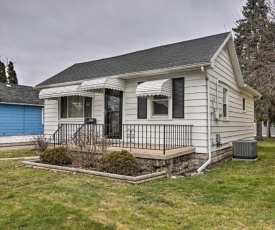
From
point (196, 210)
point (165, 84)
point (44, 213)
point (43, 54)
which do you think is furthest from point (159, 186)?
point (43, 54)

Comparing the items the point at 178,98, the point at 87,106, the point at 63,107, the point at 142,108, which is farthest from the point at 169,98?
the point at 63,107

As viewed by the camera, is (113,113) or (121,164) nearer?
(121,164)

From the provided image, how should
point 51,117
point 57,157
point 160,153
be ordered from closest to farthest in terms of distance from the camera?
point 160,153 < point 57,157 < point 51,117

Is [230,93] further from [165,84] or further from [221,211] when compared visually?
[221,211]

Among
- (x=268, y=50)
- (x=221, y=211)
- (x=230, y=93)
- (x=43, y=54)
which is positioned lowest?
(x=221, y=211)

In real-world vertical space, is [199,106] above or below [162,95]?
below

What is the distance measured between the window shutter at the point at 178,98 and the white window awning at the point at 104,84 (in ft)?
7.18

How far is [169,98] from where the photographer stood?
8539 millimetres

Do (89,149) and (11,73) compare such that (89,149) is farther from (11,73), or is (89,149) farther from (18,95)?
(11,73)

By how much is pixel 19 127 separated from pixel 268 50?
52.1ft

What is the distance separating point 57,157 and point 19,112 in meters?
11.5

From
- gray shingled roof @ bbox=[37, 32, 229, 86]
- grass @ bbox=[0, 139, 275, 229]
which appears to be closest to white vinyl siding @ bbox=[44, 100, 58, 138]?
gray shingled roof @ bbox=[37, 32, 229, 86]

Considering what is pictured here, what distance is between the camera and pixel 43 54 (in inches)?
960

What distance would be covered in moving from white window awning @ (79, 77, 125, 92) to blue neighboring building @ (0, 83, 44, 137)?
32.0ft
